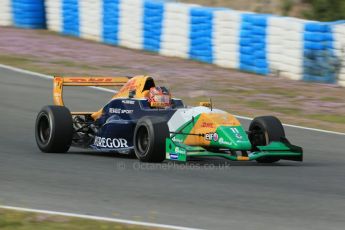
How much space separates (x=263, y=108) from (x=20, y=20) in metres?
9.95

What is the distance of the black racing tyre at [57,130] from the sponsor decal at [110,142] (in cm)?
32

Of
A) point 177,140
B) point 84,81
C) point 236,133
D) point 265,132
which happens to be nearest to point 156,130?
point 177,140

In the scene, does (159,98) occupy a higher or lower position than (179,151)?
higher

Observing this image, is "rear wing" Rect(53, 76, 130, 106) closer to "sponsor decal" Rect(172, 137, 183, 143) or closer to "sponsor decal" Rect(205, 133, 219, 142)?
"sponsor decal" Rect(172, 137, 183, 143)

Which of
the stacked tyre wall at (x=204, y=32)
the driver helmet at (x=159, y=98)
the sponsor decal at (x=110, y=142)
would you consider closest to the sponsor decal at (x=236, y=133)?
the driver helmet at (x=159, y=98)

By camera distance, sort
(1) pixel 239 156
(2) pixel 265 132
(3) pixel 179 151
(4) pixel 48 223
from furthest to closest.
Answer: (2) pixel 265 132, (1) pixel 239 156, (3) pixel 179 151, (4) pixel 48 223

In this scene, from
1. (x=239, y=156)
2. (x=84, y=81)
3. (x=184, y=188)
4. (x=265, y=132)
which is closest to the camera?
(x=184, y=188)

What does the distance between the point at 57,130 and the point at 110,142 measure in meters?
0.64

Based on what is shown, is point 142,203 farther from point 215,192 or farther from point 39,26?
point 39,26

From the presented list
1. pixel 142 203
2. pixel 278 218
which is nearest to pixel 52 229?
pixel 142 203

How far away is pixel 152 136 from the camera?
9688 mm

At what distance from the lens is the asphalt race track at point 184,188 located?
738cm

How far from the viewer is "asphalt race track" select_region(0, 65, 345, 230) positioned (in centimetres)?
738

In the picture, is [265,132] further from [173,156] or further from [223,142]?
[173,156]
